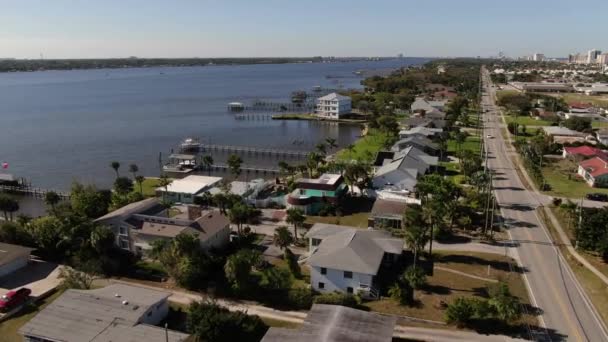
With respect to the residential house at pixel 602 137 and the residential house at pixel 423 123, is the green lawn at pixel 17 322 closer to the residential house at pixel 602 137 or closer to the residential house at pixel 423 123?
the residential house at pixel 423 123

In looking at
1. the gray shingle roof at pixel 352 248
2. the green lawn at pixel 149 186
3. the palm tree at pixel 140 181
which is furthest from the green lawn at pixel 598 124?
the palm tree at pixel 140 181

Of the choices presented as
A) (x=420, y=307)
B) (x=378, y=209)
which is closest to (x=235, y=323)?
(x=420, y=307)

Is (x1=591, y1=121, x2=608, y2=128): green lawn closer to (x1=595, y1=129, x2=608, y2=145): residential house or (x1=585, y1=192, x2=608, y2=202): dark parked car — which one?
(x1=595, y1=129, x2=608, y2=145): residential house

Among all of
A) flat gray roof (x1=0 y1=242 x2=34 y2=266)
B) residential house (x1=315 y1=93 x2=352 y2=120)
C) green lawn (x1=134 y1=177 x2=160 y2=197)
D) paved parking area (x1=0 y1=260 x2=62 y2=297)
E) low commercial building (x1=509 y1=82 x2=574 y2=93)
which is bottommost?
paved parking area (x1=0 y1=260 x2=62 y2=297)

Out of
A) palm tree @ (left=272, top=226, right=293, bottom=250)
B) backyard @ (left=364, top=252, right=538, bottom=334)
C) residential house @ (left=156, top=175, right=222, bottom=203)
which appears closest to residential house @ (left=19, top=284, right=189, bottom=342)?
palm tree @ (left=272, top=226, right=293, bottom=250)

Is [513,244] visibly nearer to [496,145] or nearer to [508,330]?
[508,330]

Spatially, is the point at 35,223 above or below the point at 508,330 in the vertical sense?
above
